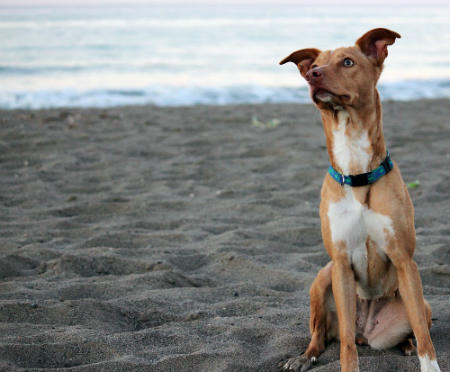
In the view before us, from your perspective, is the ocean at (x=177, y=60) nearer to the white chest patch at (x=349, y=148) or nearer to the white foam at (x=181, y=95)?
the white foam at (x=181, y=95)

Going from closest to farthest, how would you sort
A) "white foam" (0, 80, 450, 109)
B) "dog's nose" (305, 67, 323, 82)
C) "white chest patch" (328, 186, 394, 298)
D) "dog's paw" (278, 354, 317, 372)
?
"dog's nose" (305, 67, 323, 82)
"white chest patch" (328, 186, 394, 298)
"dog's paw" (278, 354, 317, 372)
"white foam" (0, 80, 450, 109)

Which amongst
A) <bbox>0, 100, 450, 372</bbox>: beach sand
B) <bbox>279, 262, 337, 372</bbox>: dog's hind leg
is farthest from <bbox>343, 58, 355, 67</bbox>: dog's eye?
<bbox>0, 100, 450, 372</bbox>: beach sand

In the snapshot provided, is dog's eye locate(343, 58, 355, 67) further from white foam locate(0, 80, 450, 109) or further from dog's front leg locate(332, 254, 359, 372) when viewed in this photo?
white foam locate(0, 80, 450, 109)

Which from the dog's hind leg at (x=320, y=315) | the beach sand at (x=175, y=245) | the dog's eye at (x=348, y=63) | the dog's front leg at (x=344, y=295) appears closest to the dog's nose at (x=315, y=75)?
the dog's eye at (x=348, y=63)

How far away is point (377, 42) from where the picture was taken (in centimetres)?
314

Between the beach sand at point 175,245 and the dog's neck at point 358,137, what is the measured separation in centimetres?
103

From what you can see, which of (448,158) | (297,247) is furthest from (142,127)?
(297,247)

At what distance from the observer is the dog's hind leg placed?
3334mm

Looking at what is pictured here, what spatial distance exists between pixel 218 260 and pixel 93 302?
1154 millimetres

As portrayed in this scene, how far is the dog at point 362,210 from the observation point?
2.99m

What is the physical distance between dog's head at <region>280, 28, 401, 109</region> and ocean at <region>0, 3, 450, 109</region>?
11249 mm

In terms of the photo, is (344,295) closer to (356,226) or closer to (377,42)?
(356,226)

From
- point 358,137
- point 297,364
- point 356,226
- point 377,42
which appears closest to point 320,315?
point 297,364

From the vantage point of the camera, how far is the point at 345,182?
3.10 metres
